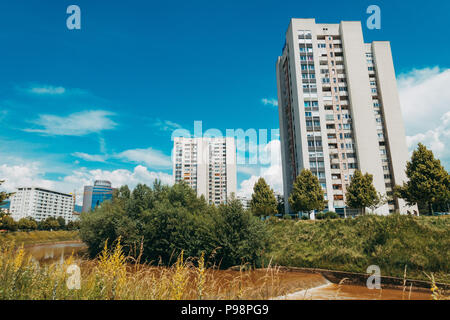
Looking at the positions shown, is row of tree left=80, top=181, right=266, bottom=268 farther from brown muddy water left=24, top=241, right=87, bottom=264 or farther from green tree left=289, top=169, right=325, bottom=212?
green tree left=289, top=169, right=325, bottom=212

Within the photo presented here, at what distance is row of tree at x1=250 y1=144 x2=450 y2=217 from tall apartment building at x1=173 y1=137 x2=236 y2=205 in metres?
58.8

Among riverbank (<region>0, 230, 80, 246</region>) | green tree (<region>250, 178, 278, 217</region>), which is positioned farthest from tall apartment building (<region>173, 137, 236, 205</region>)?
green tree (<region>250, 178, 278, 217</region>)

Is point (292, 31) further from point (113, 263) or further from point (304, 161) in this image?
point (113, 263)

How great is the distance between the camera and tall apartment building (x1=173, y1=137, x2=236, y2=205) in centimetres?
10819

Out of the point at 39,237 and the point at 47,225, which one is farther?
the point at 47,225

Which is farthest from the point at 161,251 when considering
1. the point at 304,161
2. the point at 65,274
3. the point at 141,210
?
the point at 304,161

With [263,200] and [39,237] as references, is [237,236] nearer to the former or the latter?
[263,200]

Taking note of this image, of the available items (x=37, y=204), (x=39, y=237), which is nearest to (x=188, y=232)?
(x=39, y=237)

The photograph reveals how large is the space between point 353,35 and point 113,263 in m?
68.2

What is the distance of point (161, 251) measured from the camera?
23.8 m

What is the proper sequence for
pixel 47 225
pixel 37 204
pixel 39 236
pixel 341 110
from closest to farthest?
pixel 341 110 → pixel 39 236 → pixel 47 225 → pixel 37 204

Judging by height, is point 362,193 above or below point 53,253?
above

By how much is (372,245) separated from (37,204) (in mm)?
198799

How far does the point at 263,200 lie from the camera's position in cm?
4841
